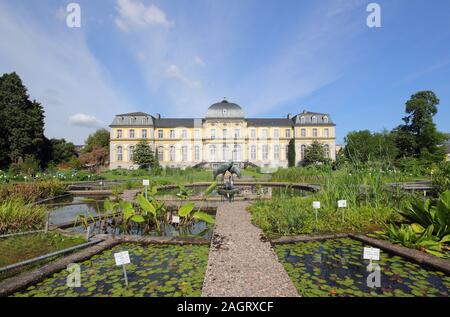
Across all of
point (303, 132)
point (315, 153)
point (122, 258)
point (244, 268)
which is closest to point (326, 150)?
point (315, 153)

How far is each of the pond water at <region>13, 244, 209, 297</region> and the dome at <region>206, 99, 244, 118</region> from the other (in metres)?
32.5

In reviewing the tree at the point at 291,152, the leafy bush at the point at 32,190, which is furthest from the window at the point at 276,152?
the leafy bush at the point at 32,190

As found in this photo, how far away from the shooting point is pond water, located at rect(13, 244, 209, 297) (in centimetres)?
253

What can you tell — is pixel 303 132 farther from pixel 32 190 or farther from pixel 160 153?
pixel 32 190

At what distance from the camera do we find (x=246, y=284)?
101 inches

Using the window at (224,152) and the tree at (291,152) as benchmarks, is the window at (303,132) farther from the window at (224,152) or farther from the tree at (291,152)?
the window at (224,152)

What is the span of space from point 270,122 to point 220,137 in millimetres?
8629

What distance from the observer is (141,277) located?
289 centimetres

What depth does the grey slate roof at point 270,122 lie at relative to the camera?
36875mm

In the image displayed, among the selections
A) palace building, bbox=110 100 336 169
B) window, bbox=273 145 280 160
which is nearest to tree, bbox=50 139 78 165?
palace building, bbox=110 100 336 169

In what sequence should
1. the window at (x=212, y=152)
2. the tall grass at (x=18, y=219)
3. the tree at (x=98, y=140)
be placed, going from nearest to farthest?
1. the tall grass at (x=18, y=219)
2. the window at (x=212, y=152)
3. the tree at (x=98, y=140)

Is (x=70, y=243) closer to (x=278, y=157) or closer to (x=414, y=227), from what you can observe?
(x=414, y=227)

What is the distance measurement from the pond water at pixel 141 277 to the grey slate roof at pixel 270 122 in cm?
3396
